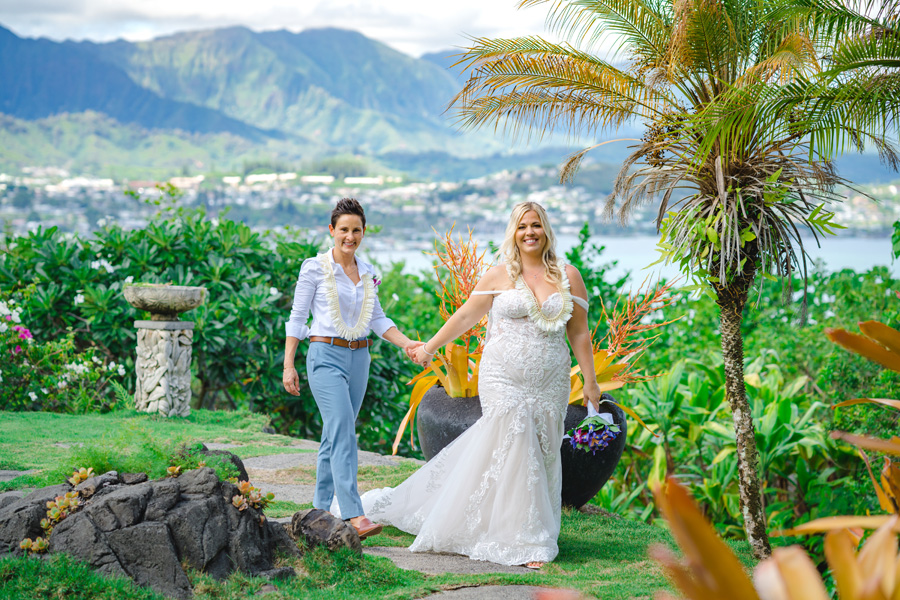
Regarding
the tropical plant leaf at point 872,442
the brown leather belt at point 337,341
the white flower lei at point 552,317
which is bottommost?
the brown leather belt at point 337,341

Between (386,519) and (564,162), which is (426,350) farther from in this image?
(564,162)

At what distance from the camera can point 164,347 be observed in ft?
27.5

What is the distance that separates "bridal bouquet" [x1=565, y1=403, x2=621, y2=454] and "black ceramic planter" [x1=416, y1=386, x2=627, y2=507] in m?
0.14

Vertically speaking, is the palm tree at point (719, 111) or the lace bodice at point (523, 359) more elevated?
the palm tree at point (719, 111)

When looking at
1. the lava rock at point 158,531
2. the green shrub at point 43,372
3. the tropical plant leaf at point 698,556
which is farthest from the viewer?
the green shrub at point 43,372

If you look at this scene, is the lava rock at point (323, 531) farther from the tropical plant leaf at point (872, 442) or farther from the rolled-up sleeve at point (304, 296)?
the tropical plant leaf at point (872, 442)

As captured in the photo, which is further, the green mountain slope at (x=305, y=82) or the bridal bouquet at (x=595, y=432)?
the green mountain slope at (x=305, y=82)

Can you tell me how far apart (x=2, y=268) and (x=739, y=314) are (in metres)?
8.06

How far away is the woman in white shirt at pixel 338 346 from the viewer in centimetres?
458

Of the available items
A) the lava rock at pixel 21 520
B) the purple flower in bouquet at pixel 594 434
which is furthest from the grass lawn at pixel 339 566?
the purple flower in bouquet at pixel 594 434

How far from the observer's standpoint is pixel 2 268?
9328 mm

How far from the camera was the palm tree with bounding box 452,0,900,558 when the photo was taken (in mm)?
5156

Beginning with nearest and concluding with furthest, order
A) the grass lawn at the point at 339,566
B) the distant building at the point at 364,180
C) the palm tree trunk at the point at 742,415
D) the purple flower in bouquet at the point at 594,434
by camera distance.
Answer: the grass lawn at the point at 339,566
the purple flower in bouquet at the point at 594,434
the palm tree trunk at the point at 742,415
the distant building at the point at 364,180

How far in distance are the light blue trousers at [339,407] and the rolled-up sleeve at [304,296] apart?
162mm
